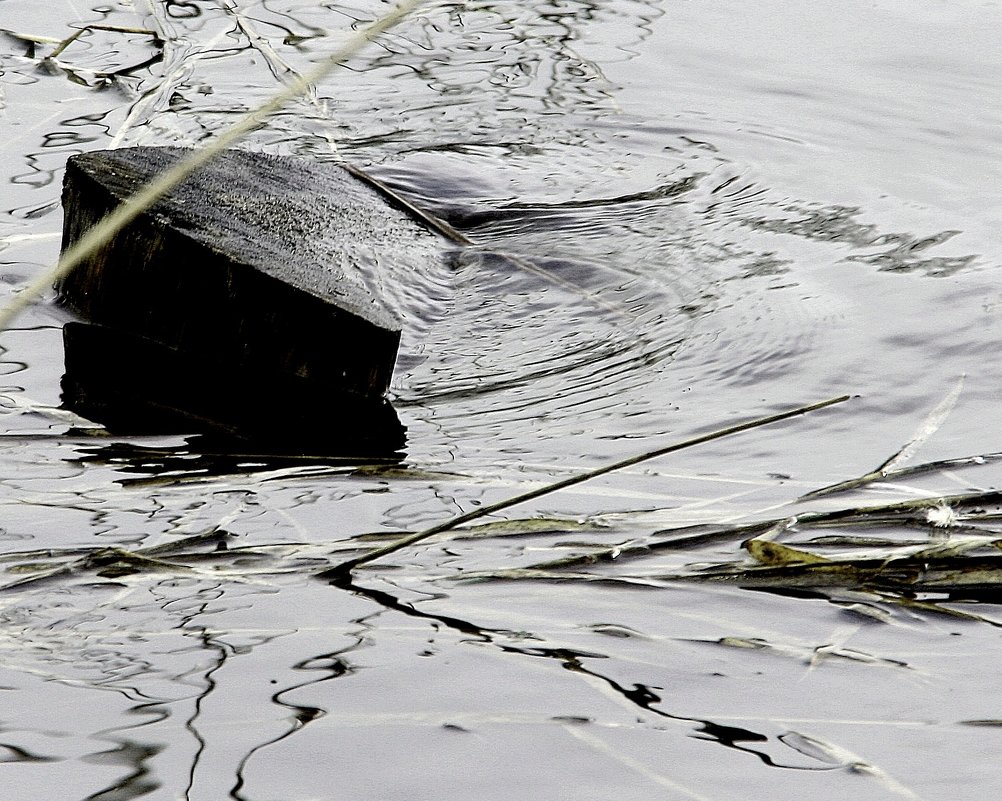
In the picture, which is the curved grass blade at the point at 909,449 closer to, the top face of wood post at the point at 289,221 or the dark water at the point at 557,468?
the dark water at the point at 557,468

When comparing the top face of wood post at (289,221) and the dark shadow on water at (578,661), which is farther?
the top face of wood post at (289,221)

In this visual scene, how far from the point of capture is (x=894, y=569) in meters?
2.01

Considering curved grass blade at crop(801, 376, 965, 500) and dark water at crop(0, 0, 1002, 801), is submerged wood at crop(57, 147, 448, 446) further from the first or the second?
curved grass blade at crop(801, 376, 965, 500)

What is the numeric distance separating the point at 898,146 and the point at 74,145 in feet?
9.98

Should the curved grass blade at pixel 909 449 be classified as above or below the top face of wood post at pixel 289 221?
below

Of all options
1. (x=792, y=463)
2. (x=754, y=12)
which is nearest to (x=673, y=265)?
(x=792, y=463)

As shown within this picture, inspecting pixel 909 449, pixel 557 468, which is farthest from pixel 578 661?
pixel 909 449

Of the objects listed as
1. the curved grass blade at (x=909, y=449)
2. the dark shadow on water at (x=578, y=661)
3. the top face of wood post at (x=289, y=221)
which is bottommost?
the dark shadow on water at (x=578, y=661)

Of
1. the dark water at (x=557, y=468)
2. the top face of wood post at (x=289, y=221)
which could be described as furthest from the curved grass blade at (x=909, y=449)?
the top face of wood post at (x=289, y=221)

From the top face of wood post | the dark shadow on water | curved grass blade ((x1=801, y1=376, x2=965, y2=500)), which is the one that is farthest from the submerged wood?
curved grass blade ((x1=801, y1=376, x2=965, y2=500))

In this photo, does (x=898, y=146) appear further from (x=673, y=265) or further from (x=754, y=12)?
(x=754, y=12)

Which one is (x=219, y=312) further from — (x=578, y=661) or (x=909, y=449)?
(x=909, y=449)

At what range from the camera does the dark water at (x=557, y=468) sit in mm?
1614

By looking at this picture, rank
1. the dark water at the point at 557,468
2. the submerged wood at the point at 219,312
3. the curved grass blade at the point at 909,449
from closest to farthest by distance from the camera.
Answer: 1. the dark water at the point at 557,468
2. the curved grass blade at the point at 909,449
3. the submerged wood at the point at 219,312
